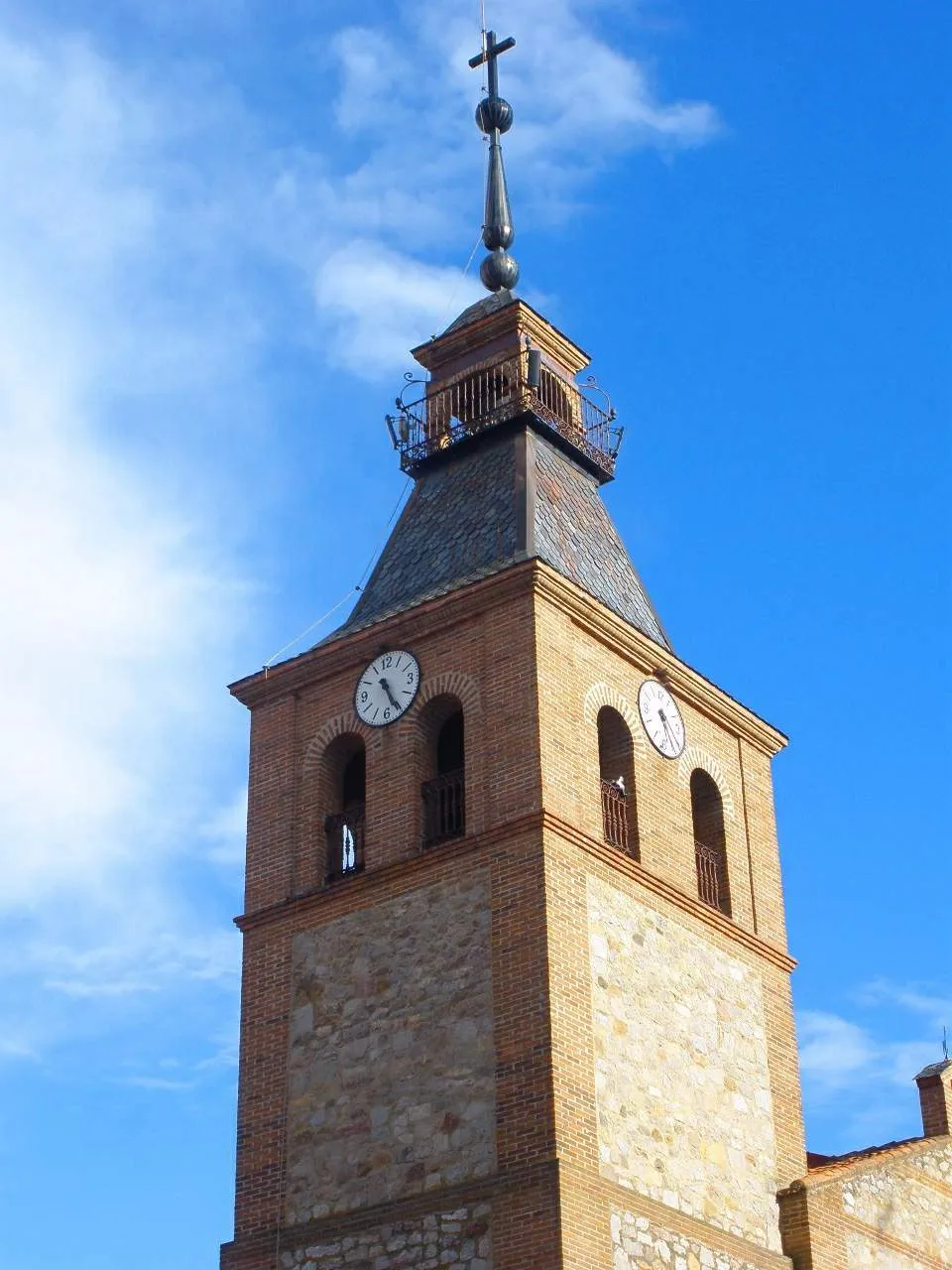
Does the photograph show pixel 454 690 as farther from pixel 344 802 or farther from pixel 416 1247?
pixel 416 1247

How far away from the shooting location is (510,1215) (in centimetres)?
2473

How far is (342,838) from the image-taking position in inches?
1171

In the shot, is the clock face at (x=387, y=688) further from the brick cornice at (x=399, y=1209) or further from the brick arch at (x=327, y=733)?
the brick cornice at (x=399, y=1209)

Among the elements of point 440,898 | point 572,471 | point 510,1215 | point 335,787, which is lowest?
point 510,1215

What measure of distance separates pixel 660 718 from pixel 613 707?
114 centimetres

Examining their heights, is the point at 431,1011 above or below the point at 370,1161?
above

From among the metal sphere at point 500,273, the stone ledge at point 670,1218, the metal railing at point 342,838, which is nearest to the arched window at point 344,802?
the metal railing at point 342,838

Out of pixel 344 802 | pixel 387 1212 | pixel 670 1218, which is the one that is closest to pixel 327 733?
pixel 344 802

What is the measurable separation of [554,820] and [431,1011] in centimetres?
272

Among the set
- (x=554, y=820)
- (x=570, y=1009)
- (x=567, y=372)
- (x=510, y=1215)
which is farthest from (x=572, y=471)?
(x=510, y=1215)

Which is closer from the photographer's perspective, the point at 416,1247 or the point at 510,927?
the point at 416,1247

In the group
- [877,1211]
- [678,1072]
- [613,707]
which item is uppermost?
[613,707]

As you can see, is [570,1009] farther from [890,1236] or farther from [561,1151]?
[890,1236]

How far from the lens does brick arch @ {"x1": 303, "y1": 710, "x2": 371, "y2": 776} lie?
30031 mm
